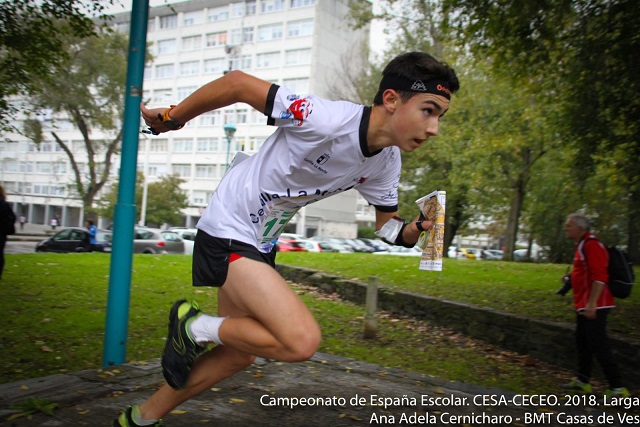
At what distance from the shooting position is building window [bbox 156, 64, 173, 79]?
68.6 meters

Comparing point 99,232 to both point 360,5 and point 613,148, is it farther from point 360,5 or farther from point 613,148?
point 613,148

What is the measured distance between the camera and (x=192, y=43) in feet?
220

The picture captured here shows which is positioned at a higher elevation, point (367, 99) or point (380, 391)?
point (367, 99)

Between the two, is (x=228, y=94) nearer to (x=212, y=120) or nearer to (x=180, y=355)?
(x=180, y=355)

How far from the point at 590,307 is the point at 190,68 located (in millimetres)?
67162

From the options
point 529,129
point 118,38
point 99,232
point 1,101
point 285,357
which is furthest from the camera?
point 118,38

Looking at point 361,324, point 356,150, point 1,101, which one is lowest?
point 361,324

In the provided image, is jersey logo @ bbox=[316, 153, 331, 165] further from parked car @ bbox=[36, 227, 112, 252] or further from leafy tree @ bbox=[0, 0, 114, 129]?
parked car @ bbox=[36, 227, 112, 252]

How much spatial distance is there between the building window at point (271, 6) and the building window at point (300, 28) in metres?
Result: 2.67

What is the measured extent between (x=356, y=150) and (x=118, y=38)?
3020 cm

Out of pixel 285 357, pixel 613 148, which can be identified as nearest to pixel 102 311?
pixel 285 357

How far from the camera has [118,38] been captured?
2941 cm

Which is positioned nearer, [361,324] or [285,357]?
[285,357]

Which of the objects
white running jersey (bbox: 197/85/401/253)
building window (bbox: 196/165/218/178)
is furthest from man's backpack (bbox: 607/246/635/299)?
building window (bbox: 196/165/218/178)
